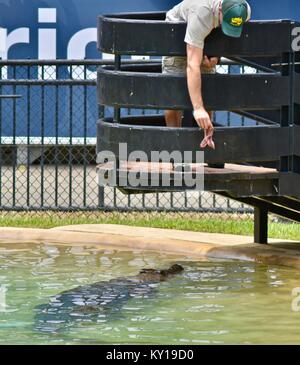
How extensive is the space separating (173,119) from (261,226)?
4.52ft

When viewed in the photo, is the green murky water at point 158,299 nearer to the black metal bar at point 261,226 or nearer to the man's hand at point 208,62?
the black metal bar at point 261,226

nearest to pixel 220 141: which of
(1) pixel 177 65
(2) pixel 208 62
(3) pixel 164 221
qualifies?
(2) pixel 208 62

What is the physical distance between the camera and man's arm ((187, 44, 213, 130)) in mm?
9484

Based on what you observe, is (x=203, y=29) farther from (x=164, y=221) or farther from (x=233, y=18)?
(x=164, y=221)

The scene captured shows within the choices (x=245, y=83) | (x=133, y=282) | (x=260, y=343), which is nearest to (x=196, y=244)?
(x=133, y=282)

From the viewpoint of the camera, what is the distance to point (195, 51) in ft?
31.1

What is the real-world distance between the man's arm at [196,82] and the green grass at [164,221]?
8.95 feet

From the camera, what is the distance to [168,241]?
37.7 feet

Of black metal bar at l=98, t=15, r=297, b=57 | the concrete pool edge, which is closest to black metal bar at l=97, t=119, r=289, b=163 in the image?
black metal bar at l=98, t=15, r=297, b=57

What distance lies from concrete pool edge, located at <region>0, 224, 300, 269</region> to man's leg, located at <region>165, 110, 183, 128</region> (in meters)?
1.25

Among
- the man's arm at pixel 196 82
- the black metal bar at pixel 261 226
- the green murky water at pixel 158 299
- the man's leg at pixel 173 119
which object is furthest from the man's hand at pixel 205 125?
the black metal bar at pixel 261 226

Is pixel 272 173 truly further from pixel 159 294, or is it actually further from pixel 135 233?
pixel 135 233

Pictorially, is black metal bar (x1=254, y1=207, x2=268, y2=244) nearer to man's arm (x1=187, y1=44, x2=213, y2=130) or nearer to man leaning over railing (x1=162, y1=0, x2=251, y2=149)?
man leaning over railing (x1=162, y1=0, x2=251, y2=149)

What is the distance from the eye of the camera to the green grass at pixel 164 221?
12344 millimetres
